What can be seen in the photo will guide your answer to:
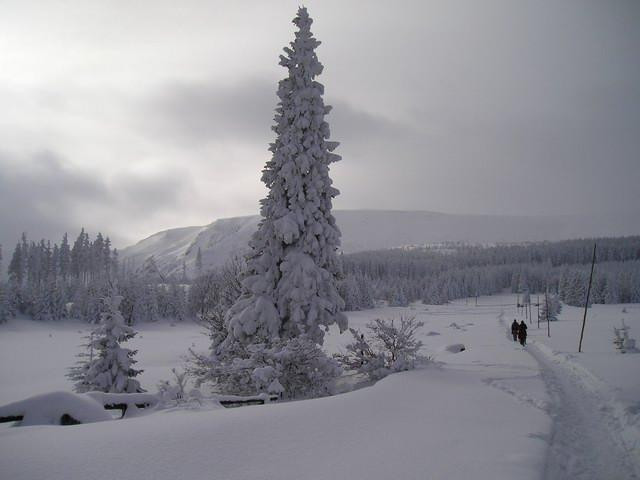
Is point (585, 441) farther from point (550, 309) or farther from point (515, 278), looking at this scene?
point (515, 278)

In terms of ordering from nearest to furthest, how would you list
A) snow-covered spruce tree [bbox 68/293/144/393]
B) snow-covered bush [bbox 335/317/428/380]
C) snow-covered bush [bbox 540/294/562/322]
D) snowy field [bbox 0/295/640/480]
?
snowy field [bbox 0/295/640/480], snow-covered bush [bbox 335/317/428/380], snow-covered spruce tree [bbox 68/293/144/393], snow-covered bush [bbox 540/294/562/322]

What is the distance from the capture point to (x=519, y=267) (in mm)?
166250

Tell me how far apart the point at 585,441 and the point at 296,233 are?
1097 centimetres

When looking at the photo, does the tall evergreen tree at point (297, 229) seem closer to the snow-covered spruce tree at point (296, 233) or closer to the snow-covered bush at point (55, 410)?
the snow-covered spruce tree at point (296, 233)

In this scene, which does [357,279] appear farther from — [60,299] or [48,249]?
[48,249]

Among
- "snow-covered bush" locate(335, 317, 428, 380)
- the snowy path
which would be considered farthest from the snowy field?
"snow-covered bush" locate(335, 317, 428, 380)

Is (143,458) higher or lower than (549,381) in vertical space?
higher

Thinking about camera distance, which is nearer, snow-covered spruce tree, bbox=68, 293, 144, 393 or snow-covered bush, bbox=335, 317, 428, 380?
snow-covered bush, bbox=335, 317, 428, 380

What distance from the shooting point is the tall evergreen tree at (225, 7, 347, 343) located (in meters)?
15.4

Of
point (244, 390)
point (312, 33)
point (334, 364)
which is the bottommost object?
point (244, 390)

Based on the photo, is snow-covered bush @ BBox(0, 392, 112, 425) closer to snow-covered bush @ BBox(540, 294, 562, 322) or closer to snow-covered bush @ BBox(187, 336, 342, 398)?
snow-covered bush @ BBox(187, 336, 342, 398)

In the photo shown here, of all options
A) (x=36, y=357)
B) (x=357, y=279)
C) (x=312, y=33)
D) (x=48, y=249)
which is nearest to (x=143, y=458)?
(x=312, y=33)

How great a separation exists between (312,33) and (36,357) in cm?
3787

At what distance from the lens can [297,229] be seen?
15.6 m
